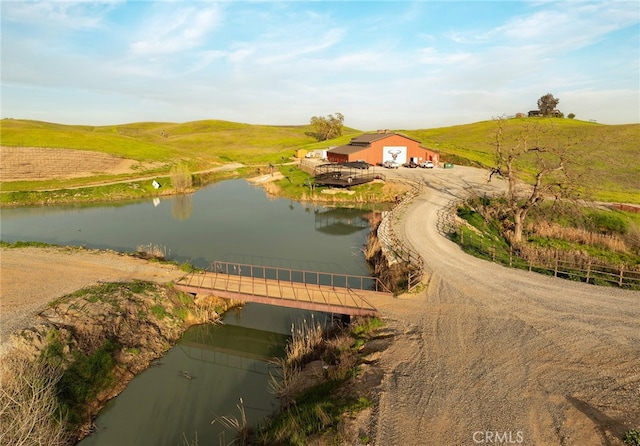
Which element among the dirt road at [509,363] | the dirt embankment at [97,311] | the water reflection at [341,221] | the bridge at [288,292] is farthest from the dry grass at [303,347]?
the water reflection at [341,221]

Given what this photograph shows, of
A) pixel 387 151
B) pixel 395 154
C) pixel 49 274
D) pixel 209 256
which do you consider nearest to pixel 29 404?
pixel 49 274

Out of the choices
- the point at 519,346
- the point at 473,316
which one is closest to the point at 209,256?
the point at 473,316

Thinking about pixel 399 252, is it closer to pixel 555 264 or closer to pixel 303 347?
pixel 555 264

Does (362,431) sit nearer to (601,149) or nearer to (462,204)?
(462,204)

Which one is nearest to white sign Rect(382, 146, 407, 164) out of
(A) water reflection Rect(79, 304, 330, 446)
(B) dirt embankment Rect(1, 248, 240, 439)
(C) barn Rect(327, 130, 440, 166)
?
(C) barn Rect(327, 130, 440, 166)

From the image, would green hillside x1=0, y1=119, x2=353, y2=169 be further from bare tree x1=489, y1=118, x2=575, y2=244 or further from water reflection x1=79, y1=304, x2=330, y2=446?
water reflection x1=79, y1=304, x2=330, y2=446

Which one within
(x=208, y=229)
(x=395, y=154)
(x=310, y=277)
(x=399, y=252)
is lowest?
(x=310, y=277)
